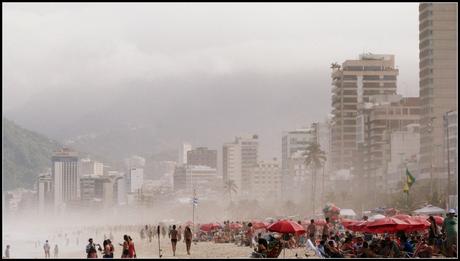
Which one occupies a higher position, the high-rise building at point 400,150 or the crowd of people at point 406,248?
the high-rise building at point 400,150

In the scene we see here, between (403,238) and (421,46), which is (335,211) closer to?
(403,238)

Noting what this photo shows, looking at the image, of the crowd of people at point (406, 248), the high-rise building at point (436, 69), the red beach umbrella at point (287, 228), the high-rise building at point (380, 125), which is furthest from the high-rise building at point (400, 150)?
the crowd of people at point (406, 248)

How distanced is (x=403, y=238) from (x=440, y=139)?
11231cm

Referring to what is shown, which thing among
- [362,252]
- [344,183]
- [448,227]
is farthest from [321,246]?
[344,183]

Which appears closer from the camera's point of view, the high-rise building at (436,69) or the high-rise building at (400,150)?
the high-rise building at (436,69)

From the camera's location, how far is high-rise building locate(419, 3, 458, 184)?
139 meters

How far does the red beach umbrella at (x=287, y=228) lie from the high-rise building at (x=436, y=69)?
4108 inches

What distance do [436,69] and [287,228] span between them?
113m

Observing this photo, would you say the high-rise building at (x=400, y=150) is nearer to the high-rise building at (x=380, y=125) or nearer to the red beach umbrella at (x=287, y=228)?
the high-rise building at (x=380, y=125)

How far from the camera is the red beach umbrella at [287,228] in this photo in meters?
33.7

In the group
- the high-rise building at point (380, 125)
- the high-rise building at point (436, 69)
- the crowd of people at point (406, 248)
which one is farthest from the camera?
the high-rise building at point (380, 125)

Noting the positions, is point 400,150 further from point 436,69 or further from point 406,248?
point 406,248

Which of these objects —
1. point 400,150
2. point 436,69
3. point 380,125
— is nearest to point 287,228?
point 436,69

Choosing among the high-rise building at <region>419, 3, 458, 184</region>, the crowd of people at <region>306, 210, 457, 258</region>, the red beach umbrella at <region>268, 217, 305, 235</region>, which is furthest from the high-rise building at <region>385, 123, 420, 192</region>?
the crowd of people at <region>306, 210, 457, 258</region>
